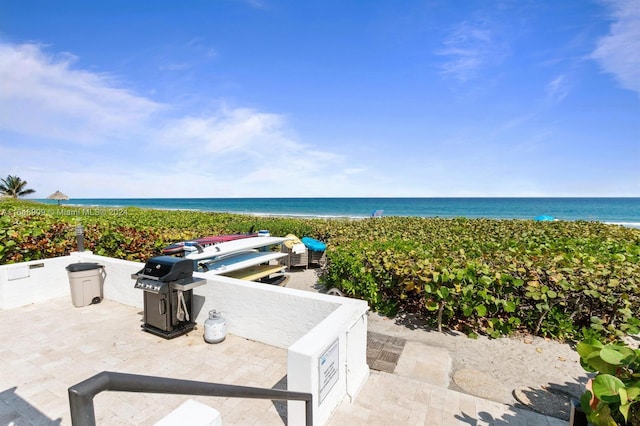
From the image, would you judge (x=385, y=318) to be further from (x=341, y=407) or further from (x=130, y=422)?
(x=130, y=422)

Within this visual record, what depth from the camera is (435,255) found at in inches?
258

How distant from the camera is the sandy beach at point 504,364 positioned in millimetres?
3875

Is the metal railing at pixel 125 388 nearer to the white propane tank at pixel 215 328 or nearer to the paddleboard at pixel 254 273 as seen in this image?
the white propane tank at pixel 215 328

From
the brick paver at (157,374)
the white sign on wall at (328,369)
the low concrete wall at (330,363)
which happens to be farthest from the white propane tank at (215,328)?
the white sign on wall at (328,369)

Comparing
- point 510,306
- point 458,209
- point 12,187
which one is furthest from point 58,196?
point 458,209

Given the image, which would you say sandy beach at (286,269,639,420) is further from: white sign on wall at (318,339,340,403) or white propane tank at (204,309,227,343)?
white propane tank at (204,309,227,343)

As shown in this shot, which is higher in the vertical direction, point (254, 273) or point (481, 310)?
point (254, 273)

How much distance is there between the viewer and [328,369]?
3.20 meters

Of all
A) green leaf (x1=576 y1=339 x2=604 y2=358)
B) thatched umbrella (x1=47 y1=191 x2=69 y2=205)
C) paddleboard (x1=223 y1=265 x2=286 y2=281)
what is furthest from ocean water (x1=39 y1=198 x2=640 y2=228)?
green leaf (x1=576 y1=339 x2=604 y2=358)

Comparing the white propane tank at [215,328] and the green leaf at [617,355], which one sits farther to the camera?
the white propane tank at [215,328]

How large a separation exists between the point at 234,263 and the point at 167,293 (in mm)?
1860

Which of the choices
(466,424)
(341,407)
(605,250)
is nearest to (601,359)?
(466,424)

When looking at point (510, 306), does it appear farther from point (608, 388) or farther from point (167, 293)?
point (167, 293)

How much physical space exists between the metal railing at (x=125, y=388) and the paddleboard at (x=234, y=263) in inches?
157
